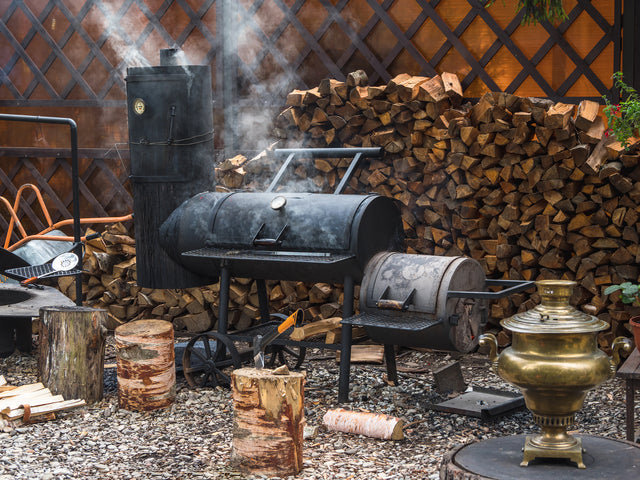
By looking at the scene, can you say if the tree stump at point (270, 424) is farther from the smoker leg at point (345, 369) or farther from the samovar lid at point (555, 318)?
the samovar lid at point (555, 318)

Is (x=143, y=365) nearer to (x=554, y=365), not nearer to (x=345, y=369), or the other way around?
(x=345, y=369)

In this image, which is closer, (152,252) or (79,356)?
(79,356)

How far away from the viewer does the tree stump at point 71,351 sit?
184 inches

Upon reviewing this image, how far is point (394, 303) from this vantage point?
443 centimetres

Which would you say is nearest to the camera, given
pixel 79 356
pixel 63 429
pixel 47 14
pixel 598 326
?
pixel 598 326

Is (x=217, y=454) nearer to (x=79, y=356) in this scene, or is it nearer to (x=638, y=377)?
(x=79, y=356)

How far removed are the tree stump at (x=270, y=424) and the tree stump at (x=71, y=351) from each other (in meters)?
1.32

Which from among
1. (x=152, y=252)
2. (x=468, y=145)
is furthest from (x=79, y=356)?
(x=468, y=145)

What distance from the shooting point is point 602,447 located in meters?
3.03

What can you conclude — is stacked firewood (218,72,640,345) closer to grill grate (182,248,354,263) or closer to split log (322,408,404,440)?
grill grate (182,248,354,263)

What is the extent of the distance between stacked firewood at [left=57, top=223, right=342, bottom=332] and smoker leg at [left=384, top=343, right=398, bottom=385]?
3.77 feet

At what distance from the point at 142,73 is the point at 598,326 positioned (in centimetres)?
345

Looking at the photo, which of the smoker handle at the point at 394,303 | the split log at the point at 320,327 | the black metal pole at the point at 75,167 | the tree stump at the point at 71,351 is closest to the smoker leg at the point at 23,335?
the black metal pole at the point at 75,167

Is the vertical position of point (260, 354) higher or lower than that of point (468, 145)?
lower
